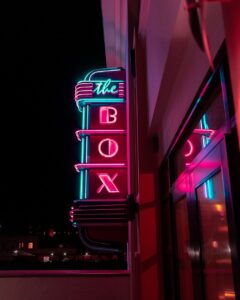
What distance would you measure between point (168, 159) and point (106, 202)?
193 cm

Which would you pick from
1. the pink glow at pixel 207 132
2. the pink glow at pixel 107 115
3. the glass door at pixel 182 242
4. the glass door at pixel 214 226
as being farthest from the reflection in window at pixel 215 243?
the pink glow at pixel 107 115

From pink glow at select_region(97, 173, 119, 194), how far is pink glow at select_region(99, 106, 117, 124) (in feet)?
3.21

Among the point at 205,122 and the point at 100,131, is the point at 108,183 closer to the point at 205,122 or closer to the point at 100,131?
the point at 100,131

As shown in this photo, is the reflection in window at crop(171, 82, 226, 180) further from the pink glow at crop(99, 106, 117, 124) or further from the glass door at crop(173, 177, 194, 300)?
the pink glow at crop(99, 106, 117, 124)

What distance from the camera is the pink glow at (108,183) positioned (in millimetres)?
5871

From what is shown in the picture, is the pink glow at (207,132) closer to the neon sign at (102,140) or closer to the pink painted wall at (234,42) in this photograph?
the pink painted wall at (234,42)

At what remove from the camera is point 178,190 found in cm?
338

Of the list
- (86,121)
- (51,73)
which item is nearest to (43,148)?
(51,73)

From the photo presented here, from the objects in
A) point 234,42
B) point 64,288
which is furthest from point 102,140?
point 234,42

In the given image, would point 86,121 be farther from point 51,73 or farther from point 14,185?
point 14,185

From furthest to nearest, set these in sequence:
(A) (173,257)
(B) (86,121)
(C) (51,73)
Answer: (C) (51,73) < (B) (86,121) < (A) (173,257)

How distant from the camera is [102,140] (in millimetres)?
6160

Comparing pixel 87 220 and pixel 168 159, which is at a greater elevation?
pixel 168 159

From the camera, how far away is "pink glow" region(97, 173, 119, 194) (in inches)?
231
